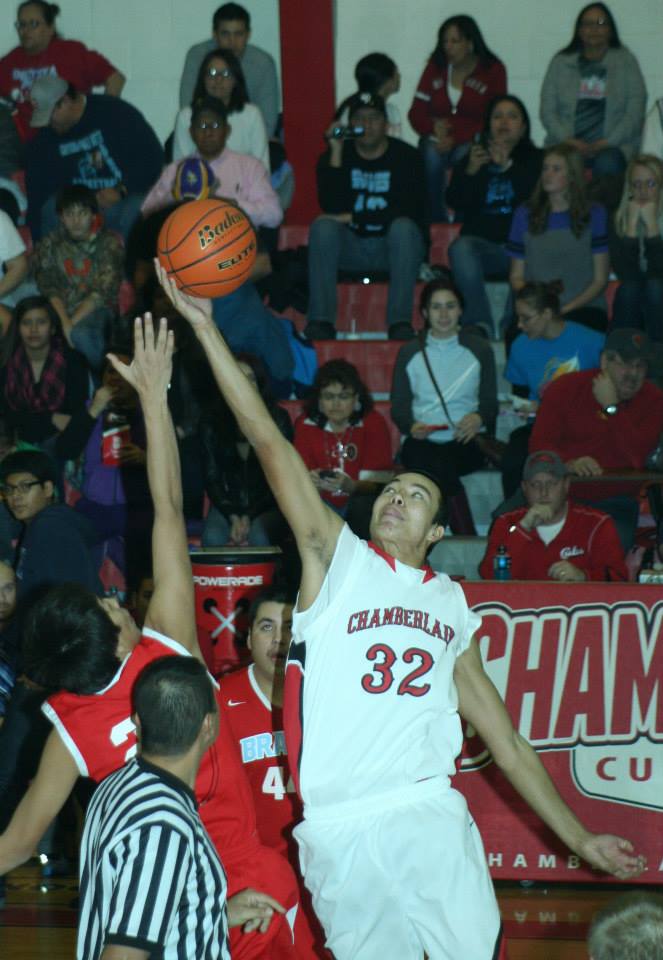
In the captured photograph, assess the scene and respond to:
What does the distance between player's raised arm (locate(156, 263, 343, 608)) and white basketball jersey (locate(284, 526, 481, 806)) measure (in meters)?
0.05

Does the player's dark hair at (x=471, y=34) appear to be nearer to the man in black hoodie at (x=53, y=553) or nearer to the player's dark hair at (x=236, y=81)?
the player's dark hair at (x=236, y=81)

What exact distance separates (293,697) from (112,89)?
9.59 m

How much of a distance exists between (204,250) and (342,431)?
3.79 meters

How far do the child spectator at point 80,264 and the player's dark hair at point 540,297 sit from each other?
311 cm

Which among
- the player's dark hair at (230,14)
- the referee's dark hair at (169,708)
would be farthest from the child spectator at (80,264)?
the referee's dark hair at (169,708)

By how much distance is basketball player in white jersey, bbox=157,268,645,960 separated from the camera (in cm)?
393

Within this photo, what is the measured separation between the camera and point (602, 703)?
628cm

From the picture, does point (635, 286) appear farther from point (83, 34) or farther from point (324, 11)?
point (83, 34)

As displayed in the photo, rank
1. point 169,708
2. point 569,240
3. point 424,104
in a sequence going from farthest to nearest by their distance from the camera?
point 424,104 < point 569,240 < point 169,708

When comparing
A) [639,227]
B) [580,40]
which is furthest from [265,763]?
[580,40]

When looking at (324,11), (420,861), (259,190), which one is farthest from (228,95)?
(420,861)

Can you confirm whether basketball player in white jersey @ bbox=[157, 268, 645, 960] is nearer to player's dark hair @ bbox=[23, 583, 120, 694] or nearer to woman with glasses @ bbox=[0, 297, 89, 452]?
player's dark hair @ bbox=[23, 583, 120, 694]

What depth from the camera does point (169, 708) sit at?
347 centimetres

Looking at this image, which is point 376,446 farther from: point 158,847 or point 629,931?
point 629,931
